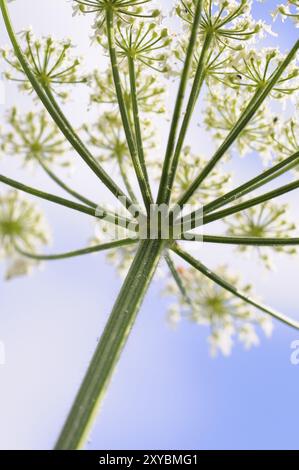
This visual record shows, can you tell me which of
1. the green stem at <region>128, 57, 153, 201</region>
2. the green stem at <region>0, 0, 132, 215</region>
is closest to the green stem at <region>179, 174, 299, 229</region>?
the green stem at <region>128, 57, 153, 201</region>

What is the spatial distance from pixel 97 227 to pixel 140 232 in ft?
11.4

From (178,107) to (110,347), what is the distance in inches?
79.8

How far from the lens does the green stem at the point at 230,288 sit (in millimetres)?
5949

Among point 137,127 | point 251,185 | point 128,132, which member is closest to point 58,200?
point 128,132

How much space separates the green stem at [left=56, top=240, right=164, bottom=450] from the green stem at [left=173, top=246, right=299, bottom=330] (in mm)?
260

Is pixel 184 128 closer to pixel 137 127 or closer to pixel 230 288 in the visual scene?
pixel 137 127

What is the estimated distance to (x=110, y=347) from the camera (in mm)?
5062

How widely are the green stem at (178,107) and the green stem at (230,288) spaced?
58cm

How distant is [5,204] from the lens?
9.77 metres

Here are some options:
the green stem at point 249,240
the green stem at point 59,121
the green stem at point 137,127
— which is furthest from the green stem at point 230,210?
the green stem at point 59,121

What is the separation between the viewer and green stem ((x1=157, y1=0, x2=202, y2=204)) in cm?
541

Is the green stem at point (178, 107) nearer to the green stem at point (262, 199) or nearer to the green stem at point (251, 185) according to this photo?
the green stem at point (251, 185)

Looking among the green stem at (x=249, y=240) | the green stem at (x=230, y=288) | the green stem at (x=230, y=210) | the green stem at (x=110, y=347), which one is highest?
the green stem at (x=230, y=210)
